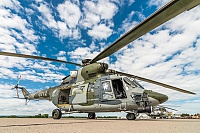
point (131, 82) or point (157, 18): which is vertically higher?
point (157, 18)

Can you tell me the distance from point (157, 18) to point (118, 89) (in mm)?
5886

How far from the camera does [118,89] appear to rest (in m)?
9.97

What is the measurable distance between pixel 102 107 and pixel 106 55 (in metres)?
3.03

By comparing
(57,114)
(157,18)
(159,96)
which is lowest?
(57,114)

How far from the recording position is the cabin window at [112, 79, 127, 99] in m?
9.33

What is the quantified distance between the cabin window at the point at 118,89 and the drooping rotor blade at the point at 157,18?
2.77m

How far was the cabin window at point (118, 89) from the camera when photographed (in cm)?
933

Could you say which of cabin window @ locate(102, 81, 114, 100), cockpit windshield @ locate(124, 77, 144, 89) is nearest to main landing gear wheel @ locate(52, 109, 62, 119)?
cabin window @ locate(102, 81, 114, 100)

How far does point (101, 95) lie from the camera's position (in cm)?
974

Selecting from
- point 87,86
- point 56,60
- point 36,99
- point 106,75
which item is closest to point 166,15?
point 106,75

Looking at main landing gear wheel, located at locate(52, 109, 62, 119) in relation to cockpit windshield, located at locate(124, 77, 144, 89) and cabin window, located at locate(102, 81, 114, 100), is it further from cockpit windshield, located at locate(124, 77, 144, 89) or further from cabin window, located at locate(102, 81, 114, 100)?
cockpit windshield, located at locate(124, 77, 144, 89)

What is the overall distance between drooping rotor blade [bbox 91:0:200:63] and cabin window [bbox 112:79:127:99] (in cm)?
277

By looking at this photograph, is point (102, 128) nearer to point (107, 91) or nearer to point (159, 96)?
point (107, 91)

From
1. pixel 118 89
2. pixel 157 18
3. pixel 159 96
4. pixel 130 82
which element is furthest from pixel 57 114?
pixel 157 18
